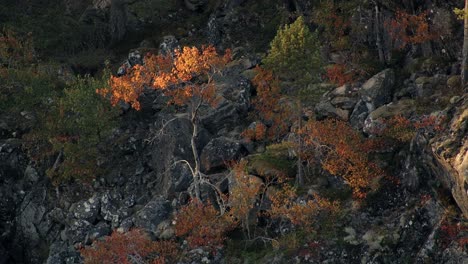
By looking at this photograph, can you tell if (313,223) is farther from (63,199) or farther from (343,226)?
(63,199)

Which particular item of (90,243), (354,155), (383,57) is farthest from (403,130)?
(90,243)

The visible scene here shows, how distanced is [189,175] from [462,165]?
936 inches

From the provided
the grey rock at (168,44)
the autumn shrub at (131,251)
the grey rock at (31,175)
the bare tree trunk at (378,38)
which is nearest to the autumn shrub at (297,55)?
the bare tree trunk at (378,38)

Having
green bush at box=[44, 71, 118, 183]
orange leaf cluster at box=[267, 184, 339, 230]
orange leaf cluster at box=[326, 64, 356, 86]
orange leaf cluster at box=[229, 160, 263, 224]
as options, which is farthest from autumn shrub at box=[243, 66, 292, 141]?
green bush at box=[44, 71, 118, 183]

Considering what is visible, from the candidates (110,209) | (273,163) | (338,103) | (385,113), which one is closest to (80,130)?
(110,209)

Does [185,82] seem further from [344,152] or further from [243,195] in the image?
[344,152]

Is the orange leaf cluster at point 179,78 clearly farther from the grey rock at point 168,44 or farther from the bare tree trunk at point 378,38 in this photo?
the bare tree trunk at point 378,38

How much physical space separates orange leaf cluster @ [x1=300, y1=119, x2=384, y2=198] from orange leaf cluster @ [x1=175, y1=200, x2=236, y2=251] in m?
7.97

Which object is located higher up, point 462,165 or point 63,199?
point 462,165

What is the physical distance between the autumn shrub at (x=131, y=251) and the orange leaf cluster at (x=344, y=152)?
40.7ft

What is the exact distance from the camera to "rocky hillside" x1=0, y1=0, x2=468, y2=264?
35.5m

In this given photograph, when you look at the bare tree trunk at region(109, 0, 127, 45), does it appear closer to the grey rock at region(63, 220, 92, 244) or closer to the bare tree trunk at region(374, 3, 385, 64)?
the grey rock at region(63, 220, 92, 244)

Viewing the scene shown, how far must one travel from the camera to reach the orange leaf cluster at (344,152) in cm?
3759

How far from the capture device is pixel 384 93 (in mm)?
45031
